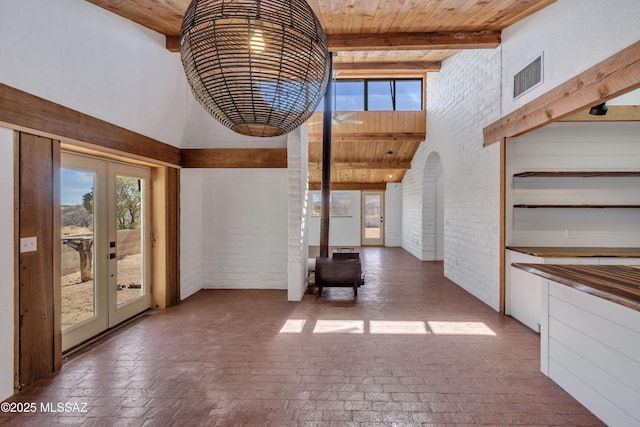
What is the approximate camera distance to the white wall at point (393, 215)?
10.2 meters

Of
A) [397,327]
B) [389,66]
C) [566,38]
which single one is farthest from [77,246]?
[389,66]

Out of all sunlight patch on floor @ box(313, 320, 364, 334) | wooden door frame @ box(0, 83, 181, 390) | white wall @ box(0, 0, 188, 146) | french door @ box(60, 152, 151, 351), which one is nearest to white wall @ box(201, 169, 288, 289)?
wooden door frame @ box(0, 83, 181, 390)

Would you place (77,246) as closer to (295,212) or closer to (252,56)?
(295,212)

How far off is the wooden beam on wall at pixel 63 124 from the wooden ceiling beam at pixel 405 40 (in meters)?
2.53

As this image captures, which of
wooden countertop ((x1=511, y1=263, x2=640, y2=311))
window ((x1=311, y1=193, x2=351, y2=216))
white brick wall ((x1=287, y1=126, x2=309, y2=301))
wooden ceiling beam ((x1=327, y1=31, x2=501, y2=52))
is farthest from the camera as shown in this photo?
window ((x1=311, y1=193, x2=351, y2=216))

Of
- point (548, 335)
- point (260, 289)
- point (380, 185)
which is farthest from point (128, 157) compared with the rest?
point (380, 185)

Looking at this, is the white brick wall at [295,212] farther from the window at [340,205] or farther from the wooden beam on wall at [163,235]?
the window at [340,205]

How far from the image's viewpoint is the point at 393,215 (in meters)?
10.2

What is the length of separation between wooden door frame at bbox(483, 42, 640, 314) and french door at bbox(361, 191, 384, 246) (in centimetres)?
620

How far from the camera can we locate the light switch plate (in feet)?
7.57

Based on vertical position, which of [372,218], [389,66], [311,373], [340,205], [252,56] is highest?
[389,66]

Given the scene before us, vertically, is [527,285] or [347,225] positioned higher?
[347,225]

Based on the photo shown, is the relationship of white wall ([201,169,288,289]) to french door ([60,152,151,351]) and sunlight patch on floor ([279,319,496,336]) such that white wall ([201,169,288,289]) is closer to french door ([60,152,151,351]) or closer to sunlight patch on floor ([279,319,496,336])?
french door ([60,152,151,351])

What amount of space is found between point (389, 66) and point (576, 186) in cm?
423
